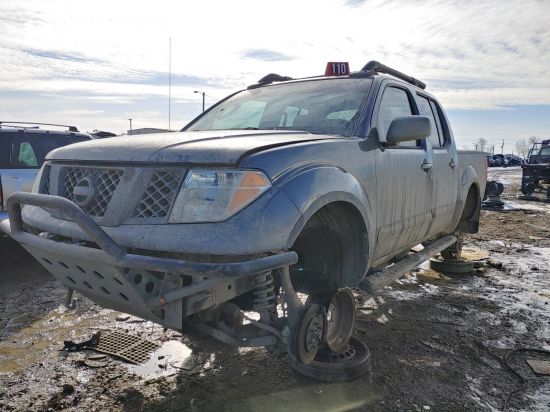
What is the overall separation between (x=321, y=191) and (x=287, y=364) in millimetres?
1514

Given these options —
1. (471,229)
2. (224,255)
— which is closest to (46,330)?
(224,255)

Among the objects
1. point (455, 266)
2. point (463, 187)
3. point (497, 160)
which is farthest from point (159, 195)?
point (497, 160)

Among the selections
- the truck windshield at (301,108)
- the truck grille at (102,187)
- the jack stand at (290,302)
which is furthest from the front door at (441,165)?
the truck grille at (102,187)

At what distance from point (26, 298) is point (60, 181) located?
8.59 feet

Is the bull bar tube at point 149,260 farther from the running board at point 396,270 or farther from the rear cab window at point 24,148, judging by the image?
the rear cab window at point 24,148

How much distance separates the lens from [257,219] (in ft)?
6.52

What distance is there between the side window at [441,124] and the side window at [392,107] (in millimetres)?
897

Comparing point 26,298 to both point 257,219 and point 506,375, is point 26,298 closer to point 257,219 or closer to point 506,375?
point 257,219

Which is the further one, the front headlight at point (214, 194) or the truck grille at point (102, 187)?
the truck grille at point (102, 187)

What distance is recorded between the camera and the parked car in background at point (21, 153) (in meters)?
5.40

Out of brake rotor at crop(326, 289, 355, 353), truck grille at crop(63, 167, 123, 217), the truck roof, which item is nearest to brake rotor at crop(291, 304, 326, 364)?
brake rotor at crop(326, 289, 355, 353)

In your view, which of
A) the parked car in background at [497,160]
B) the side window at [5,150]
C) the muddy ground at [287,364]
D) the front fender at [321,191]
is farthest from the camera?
the parked car in background at [497,160]

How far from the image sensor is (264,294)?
2.35m

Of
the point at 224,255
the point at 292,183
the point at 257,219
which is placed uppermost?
the point at 292,183
